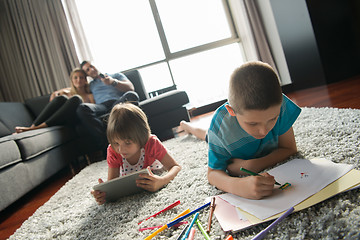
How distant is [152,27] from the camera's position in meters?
3.83

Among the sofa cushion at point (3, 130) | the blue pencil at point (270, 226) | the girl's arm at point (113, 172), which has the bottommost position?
the blue pencil at point (270, 226)

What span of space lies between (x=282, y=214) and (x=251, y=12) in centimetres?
362

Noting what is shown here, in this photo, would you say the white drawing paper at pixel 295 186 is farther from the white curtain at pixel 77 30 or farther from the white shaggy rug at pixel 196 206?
the white curtain at pixel 77 30

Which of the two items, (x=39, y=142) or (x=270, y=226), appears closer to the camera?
(x=270, y=226)

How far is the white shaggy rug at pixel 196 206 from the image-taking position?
0.51m

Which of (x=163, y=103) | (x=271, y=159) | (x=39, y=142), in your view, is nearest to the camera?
(x=271, y=159)

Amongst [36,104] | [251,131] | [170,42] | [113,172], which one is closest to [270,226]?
[251,131]

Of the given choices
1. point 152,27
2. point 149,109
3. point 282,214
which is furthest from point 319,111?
point 152,27

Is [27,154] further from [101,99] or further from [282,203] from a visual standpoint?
[282,203]

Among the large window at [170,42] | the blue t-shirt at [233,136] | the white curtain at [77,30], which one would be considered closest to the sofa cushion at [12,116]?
the white curtain at [77,30]

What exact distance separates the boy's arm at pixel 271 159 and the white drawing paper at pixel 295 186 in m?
0.09

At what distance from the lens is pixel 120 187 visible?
99 centimetres

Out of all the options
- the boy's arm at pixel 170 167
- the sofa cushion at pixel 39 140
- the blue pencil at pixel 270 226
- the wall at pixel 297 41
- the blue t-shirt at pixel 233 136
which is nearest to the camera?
the blue pencil at pixel 270 226

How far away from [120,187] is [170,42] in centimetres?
324
